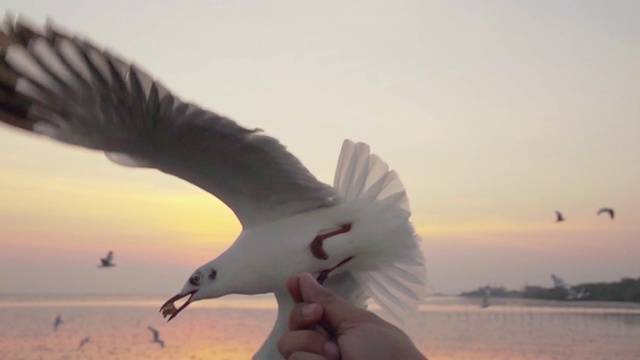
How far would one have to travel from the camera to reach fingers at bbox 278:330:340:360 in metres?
1.61

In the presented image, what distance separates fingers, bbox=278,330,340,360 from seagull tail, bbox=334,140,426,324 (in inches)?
39.3

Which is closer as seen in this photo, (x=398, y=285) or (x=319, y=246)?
(x=319, y=246)

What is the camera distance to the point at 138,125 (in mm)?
2377

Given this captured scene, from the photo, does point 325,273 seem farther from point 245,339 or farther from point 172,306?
point 245,339

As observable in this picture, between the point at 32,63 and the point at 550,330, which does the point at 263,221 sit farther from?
the point at 550,330

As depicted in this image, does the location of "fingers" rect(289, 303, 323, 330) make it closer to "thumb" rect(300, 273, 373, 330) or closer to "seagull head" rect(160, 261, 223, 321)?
"thumb" rect(300, 273, 373, 330)

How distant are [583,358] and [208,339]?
24.2ft

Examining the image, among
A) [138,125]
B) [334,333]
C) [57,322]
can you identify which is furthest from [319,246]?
[57,322]

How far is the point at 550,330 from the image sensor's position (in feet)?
68.8

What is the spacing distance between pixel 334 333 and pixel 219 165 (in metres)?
1.02

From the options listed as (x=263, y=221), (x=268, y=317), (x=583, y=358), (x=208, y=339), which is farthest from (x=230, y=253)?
(x=268, y=317)

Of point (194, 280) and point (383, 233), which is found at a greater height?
point (383, 233)

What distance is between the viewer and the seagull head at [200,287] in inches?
96.6

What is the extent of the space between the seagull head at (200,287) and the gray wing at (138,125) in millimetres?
245
